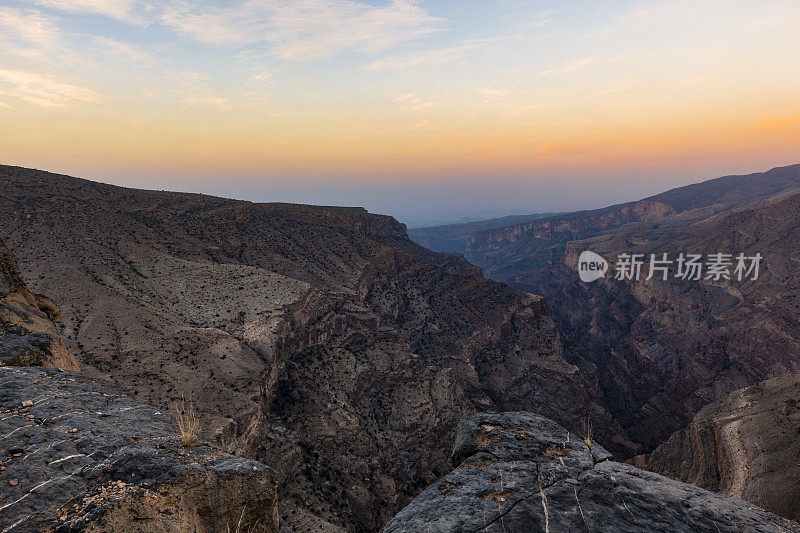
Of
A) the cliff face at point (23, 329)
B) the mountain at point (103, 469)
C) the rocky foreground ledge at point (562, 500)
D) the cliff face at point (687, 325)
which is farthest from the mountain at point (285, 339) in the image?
the rocky foreground ledge at point (562, 500)

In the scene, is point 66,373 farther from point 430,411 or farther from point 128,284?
point 430,411

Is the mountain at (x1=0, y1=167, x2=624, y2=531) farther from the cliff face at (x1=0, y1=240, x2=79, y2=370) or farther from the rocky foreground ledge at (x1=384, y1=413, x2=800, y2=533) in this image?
the rocky foreground ledge at (x1=384, y1=413, x2=800, y2=533)

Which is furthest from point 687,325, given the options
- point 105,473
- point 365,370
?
point 105,473

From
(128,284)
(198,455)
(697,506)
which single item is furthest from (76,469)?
(128,284)

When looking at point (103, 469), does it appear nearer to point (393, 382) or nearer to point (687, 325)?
point (393, 382)

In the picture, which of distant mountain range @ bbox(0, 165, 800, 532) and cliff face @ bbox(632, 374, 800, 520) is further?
cliff face @ bbox(632, 374, 800, 520)

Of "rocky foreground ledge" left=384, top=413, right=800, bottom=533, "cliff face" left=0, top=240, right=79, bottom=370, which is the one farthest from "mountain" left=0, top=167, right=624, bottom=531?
"rocky foreground ledge" left=384, top=413, right=800, bottom=533

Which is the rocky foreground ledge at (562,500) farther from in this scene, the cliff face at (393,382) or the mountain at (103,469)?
the cliff face at (393,382)

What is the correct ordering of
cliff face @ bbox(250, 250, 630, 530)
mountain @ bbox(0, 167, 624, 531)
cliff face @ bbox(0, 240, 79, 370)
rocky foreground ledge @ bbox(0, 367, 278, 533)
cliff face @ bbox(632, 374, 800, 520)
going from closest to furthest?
rocky foreground ledge @ bbox(0, 367, 278, 533) → cliff face @ bbox(0, 240, 79, 370) → cliff face @ bbox(632, 374, 800, 520) → mountain @ bbox(0, 167, 624, 531) → cliff face @ bbox(250, 250, 630, 530)
